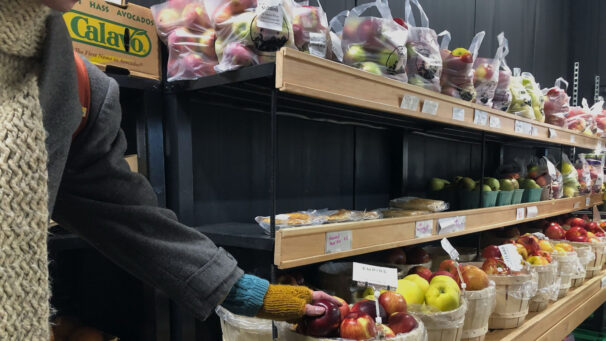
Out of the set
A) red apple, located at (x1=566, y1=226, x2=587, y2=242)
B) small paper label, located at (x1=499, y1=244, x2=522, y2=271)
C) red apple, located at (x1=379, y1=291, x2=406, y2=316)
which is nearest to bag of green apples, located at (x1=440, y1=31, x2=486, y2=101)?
small paper label, located at (x1=499, y1=244, x2=522, y2=271)

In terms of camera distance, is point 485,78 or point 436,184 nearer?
point 485,78

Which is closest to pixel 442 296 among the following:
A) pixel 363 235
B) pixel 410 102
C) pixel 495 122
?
pixel 363 235

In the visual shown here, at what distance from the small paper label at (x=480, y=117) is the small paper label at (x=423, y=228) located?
46 centimetres

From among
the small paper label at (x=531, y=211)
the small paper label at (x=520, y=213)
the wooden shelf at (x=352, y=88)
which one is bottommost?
the small paper label at (x=531, y=211)

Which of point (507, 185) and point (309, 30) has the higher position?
point (309, 30)

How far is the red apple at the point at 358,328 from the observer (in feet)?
3.12

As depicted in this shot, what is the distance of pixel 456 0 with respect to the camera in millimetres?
2340

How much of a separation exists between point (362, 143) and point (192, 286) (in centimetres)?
123

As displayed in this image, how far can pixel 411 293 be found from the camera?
4.17ft

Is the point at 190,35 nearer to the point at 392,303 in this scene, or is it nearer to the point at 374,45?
the point at 374,45

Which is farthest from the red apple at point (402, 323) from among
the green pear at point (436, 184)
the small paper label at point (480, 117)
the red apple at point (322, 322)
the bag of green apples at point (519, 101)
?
the bag of green apples at point (519, 101)

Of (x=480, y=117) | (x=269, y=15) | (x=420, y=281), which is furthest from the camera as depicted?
(x=480, y=117)

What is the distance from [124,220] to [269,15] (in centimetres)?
55

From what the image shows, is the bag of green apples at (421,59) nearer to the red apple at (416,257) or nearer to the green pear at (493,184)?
the red apple at (416,257)
